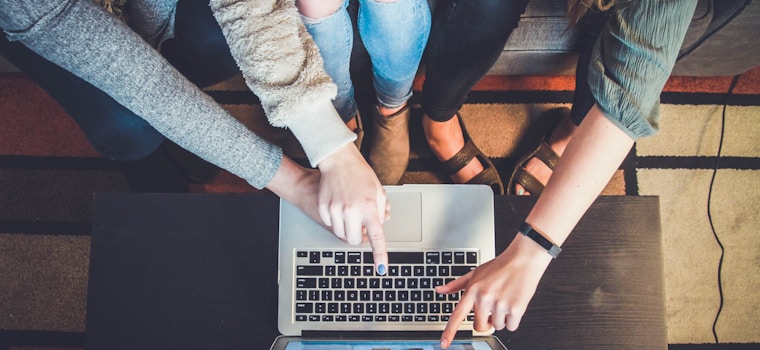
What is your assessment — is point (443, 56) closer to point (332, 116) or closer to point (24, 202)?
point (332, 116)

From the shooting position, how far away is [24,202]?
1.31 meters

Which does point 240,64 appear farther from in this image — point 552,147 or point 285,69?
point 552,147

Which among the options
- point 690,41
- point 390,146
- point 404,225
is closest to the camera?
point 404,225

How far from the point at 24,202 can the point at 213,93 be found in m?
0.60

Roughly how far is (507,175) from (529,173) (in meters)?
0.08

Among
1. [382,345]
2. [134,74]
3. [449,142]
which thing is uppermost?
[134,74]

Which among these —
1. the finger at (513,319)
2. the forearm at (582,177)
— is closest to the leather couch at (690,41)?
the forearm at (582,177)

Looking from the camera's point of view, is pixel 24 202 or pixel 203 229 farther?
pixel 24 202

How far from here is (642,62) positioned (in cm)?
65

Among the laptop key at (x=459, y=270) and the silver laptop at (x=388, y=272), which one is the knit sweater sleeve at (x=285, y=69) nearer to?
the silver laptop at (x=388, y=272)

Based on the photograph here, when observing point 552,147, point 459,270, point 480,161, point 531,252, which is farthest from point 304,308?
point 552,147

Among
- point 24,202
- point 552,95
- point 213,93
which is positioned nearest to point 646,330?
point 552,95

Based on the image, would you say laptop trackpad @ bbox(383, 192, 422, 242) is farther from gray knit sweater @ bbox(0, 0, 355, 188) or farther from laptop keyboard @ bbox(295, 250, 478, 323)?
gray knit sweater @ bbox(0, 0, 355, 188)

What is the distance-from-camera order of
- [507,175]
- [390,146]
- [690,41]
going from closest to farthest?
[690,41] → [390,146] → [507,175]
